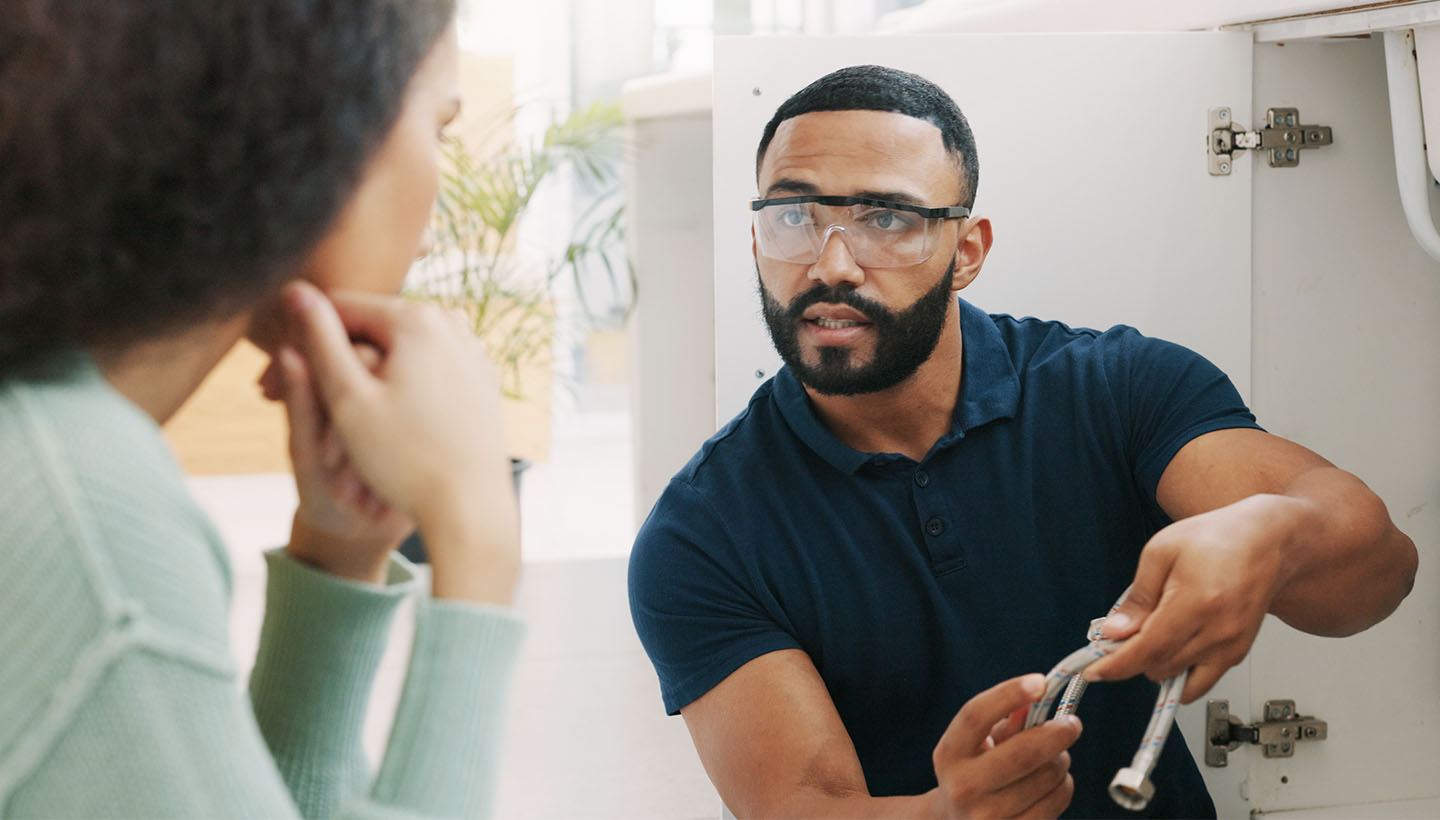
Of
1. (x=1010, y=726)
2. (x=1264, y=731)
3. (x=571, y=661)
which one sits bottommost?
(x=571, y=661)

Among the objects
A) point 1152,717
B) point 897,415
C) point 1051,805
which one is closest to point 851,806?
point 1051,805

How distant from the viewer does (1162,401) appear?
1.32 metres

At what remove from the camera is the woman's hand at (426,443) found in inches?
25.0

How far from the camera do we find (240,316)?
62cm

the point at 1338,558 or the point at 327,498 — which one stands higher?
the point at 327,498

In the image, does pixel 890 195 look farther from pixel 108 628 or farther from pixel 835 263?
pixel 108 628

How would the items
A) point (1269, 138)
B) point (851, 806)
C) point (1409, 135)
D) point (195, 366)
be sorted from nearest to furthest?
point (195, 366)
point (851, 806)
point (1409, 135)
point (1269, 138)

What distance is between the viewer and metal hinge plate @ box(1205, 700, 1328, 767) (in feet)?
5.45

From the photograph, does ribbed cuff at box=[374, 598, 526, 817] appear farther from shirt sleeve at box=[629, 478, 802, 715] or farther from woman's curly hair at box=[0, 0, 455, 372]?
shirt sleeve at box=[629, 478, 802, 715]

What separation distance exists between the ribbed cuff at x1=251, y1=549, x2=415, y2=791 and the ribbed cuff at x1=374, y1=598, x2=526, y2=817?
151 mm

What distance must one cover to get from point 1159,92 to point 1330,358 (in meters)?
0.41

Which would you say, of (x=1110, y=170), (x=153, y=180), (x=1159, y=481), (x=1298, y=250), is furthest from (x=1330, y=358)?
(x=153, y=180)

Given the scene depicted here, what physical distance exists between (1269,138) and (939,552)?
726 mm

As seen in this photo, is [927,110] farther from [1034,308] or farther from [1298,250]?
[1298,250]
